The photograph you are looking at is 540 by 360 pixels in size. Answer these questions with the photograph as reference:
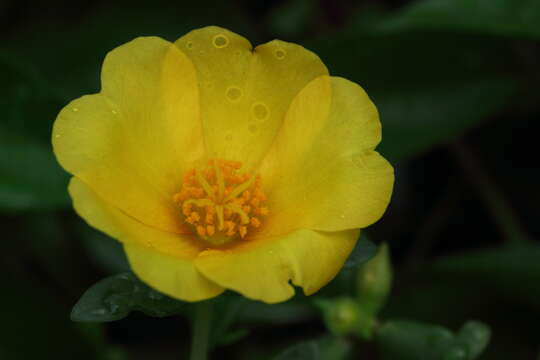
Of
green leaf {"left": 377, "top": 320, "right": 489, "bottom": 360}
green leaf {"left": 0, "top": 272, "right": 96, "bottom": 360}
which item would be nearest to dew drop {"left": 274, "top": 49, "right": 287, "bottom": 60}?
green leaf {"left": 377, "top": 320, "right": 489, "bottom": 360}

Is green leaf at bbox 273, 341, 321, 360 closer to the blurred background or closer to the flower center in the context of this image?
the flower center

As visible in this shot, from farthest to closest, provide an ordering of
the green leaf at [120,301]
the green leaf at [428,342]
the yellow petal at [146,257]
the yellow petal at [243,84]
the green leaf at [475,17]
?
the green leaf at [475,17] → the green leaf at [428,342] → the yellow petal at [243,84] → the green leaf at [120,301] → the yellow petal at [146,257]

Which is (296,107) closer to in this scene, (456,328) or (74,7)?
(456,328)

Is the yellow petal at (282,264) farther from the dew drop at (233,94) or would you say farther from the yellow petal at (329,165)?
the dew drop at (233,94)

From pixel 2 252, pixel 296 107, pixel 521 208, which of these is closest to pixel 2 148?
pixel 2 252

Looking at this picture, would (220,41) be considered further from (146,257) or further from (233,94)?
(146,257)

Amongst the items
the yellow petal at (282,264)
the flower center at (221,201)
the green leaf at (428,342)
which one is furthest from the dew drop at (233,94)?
the green leaf at (428,342)
